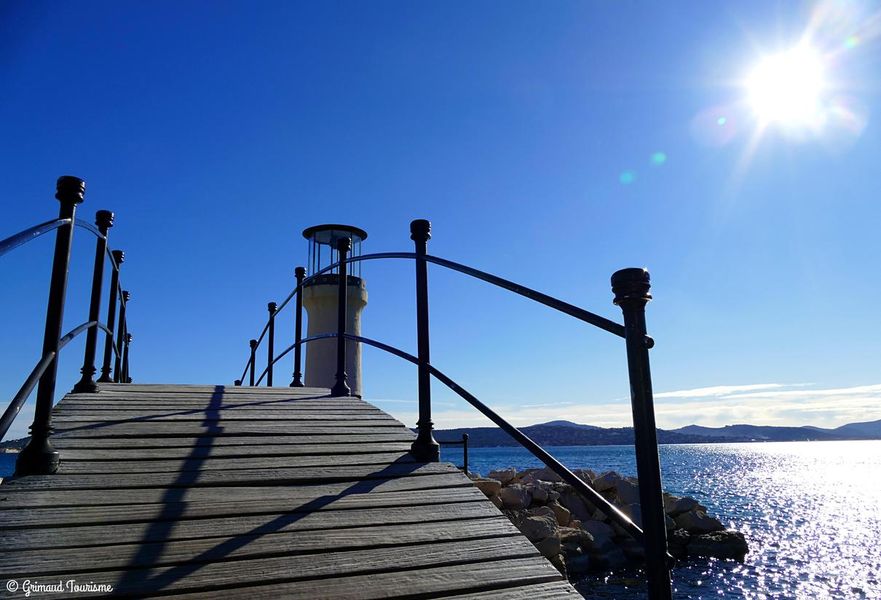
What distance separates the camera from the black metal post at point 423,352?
3.04m

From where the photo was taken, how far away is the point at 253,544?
193 centimetres

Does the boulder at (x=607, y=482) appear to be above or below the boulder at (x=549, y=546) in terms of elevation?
above

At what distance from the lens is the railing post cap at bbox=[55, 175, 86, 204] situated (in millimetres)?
2643

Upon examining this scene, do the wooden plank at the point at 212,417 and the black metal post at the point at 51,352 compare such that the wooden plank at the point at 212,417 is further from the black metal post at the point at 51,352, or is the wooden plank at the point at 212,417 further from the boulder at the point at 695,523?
the boulder at the point at 695,523

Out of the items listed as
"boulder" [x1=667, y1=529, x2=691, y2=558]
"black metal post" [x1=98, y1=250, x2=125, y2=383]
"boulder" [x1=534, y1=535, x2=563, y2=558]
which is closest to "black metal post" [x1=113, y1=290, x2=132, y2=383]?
"black metal post" [x1=98, y1=250, x2=125, y2=383]

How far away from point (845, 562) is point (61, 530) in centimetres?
2159

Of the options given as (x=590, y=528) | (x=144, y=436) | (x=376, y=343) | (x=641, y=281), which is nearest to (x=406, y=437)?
(x=376, y=343)

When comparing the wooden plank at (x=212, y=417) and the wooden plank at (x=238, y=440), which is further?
the wooden plank at (x=212, y=417)

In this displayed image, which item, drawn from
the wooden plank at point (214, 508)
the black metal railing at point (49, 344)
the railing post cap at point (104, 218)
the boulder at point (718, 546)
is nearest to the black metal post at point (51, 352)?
the black metal railing at point (49, 344)

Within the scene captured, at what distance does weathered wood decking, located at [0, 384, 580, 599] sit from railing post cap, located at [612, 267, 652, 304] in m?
0.98

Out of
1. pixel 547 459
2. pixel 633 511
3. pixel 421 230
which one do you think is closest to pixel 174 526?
pixel 547 459

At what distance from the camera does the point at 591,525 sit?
1414 cm

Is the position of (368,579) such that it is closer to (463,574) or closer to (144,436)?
(463,574)

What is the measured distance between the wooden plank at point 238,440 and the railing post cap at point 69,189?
1.13 meters
